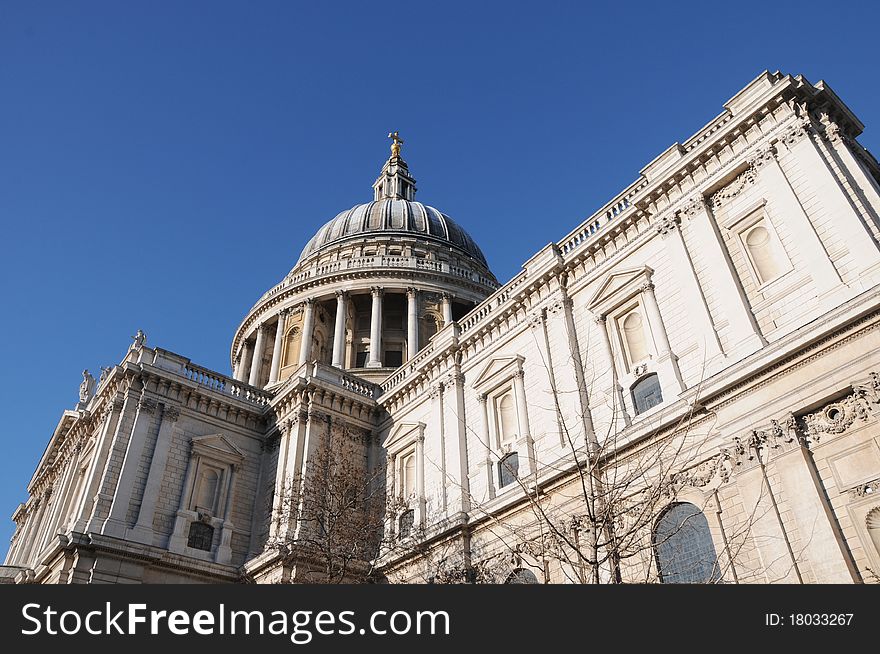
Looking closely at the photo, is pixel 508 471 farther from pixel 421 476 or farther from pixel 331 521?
pixel 331 521

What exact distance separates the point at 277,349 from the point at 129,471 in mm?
18525

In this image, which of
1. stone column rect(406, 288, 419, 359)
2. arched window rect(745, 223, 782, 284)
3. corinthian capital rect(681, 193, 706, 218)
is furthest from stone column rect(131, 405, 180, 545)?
arched window rect(745, 223, 782, 284)

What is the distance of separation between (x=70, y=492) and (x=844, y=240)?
2938 centimetres

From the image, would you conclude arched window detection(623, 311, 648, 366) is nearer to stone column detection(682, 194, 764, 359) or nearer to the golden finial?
stone column detection(682, 194, 764, 359)

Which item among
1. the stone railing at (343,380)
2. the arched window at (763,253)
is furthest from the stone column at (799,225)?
the stone railing at (343,380)

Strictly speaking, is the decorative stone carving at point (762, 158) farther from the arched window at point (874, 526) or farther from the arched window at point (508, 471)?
the arched window at point (508, 471)

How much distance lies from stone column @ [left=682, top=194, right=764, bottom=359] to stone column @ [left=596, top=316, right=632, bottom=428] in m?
3.38

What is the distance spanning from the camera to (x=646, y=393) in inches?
749

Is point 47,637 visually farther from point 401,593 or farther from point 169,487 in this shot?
point 169,487

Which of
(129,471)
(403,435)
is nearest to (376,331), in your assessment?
(403,435)

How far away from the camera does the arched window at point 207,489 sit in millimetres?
26453

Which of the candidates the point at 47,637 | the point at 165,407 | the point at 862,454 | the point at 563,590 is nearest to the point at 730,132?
the point at 862,454

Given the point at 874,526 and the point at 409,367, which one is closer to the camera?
the point at 874,526

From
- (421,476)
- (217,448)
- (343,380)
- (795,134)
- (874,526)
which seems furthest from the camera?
(343,380)
